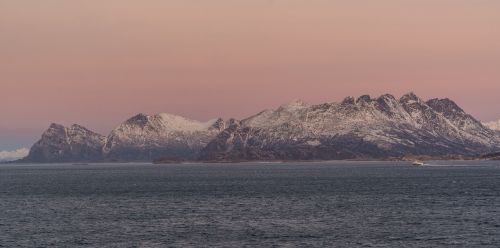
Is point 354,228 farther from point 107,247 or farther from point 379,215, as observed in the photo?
point 107,247

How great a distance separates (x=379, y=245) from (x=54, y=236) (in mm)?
44802

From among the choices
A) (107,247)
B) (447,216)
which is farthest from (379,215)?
(107,247)

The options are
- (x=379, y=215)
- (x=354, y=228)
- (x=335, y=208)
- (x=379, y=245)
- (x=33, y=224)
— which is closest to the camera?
(x=379, y=245)

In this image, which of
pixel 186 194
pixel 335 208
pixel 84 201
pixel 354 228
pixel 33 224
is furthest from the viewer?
pixel 186 194

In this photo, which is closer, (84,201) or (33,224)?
(33,224)

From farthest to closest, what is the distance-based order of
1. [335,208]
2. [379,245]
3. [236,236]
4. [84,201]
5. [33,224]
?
[84,201]
[335,208]
[33,224]
[236,236]
[379,245]

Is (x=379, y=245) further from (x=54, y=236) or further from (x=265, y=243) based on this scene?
(x=54, y=236)

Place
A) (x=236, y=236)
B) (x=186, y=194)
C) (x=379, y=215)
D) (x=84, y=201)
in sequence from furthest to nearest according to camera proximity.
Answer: (x=186, y=194), (x=84, y=201), (x=379, y=215), (x=236, y=236)

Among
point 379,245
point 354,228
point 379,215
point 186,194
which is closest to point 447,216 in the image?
point 379,215

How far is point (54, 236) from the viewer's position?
11094cm

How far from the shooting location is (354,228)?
116 metres

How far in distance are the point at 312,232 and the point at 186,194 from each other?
294 ft

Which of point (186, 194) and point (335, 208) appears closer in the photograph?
point (335, 208)

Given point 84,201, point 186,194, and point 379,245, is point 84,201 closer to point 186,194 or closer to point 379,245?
point 186,194
